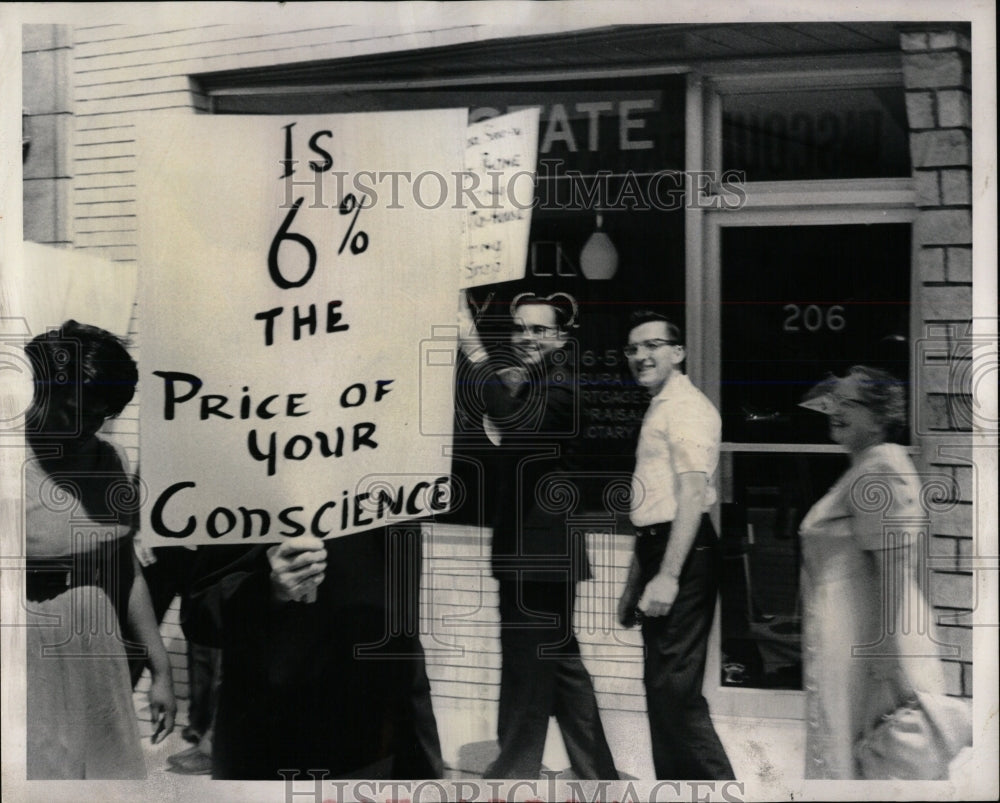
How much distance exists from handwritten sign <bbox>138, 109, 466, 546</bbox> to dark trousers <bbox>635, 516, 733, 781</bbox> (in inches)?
35.7

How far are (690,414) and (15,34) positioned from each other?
115 inches

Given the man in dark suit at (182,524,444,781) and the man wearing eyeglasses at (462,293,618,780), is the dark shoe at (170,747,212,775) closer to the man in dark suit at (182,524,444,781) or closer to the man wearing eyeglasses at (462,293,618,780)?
the man in dark suit at (182,524,444,781)

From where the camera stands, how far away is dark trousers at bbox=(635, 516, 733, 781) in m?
4.34

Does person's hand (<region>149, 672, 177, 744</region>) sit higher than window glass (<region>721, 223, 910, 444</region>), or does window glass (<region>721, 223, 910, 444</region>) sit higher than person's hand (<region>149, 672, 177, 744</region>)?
window glass (<region>721, 223, 910, 444</region>)

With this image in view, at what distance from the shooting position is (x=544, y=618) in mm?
4344

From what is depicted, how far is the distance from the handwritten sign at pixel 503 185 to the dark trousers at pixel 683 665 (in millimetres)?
1205

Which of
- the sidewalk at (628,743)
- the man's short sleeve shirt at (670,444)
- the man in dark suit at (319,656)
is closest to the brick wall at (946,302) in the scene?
the sidewalk at (628,743)

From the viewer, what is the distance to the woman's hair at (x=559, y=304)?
4.28 metres

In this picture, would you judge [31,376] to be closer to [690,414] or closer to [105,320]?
[105,320]

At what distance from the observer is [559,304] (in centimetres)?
428

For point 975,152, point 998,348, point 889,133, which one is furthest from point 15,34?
point 998,348

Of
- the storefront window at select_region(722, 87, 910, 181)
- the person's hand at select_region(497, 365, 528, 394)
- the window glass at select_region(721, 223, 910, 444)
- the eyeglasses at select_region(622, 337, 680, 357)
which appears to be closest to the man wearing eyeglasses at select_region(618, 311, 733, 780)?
the eyeglasses at select_region(622, 337, 680, 357)

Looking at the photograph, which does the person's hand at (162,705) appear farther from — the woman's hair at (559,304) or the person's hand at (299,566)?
the woman's hair at (559,304)

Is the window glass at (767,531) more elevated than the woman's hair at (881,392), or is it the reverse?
the woman's hair at (881,392)
